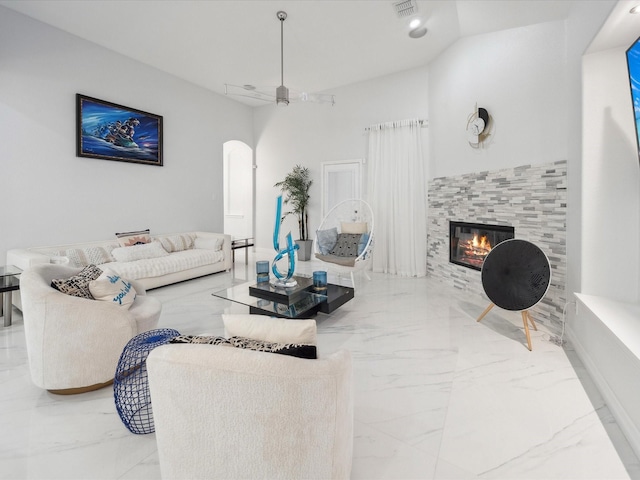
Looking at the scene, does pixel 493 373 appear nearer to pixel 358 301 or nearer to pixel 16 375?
pixel 358 301

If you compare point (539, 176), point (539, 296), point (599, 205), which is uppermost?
point (539, 176)

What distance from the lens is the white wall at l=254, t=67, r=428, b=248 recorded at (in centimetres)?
523

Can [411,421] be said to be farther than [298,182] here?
No

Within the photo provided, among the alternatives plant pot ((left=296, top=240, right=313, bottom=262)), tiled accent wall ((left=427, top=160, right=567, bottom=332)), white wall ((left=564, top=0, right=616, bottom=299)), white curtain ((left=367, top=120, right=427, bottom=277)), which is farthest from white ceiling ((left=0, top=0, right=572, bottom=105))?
plant pot ((left=296, top=240, right=313, bottom=262))

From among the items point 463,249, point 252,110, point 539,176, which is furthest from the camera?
point 252,110

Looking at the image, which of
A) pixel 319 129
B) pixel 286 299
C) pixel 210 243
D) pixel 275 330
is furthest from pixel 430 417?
pixel 319 129

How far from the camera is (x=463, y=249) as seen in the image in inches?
165

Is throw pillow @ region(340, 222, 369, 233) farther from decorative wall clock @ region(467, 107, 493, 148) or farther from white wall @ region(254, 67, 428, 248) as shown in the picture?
decorative wall clock @ region(467, 107, 493, 148)

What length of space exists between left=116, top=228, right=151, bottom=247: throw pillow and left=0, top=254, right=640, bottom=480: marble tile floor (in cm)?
164

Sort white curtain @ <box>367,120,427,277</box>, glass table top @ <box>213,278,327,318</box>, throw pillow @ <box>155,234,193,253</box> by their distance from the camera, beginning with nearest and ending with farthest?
1. glass table top @ <box>213,278,327,318</box>
2. throw pillow @ <box>155,234,193,253</box>
3. white curtain @ <box>367,120,427,277</box>

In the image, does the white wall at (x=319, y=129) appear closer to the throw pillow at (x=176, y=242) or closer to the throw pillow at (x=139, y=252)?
the throw pillow at (x=176, y=242)

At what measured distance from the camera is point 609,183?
229 cm

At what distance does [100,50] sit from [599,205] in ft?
18.9

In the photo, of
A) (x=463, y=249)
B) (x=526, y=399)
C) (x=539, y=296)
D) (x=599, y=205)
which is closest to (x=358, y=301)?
(x=463, y=249)
